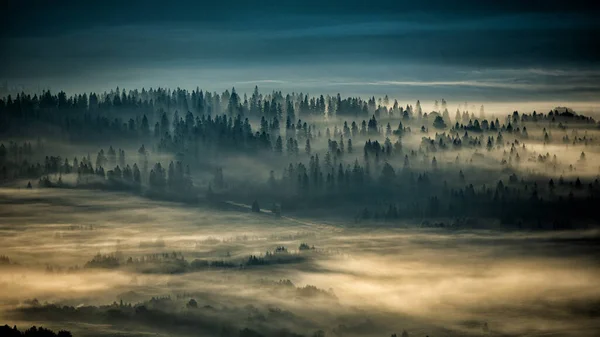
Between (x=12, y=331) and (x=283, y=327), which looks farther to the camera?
(x=283, y=327)

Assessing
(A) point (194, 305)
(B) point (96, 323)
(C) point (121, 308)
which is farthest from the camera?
(A) point (194, 305)

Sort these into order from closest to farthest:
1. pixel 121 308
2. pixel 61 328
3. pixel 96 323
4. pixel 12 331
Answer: pixel 12 331
pixel 61 328
pixel 96 323
pixel 121 308

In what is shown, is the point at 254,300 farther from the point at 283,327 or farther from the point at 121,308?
the point at 121,308

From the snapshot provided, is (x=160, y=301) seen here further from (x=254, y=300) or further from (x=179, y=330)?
(x=179, y=330)

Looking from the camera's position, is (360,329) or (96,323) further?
(360,329)

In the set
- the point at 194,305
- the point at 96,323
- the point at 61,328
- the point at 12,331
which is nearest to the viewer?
the point at 12,331

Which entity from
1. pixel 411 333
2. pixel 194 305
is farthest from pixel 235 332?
pixel 411 333

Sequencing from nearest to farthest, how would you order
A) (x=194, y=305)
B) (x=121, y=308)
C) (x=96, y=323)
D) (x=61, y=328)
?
1. (x=61, y=328)
2. (x=96, y=323)
3. (x=121, y=308)
4. (x=194, y=305)

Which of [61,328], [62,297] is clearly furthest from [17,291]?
[61,328]

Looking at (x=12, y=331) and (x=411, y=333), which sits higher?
(x=12, y=331)
